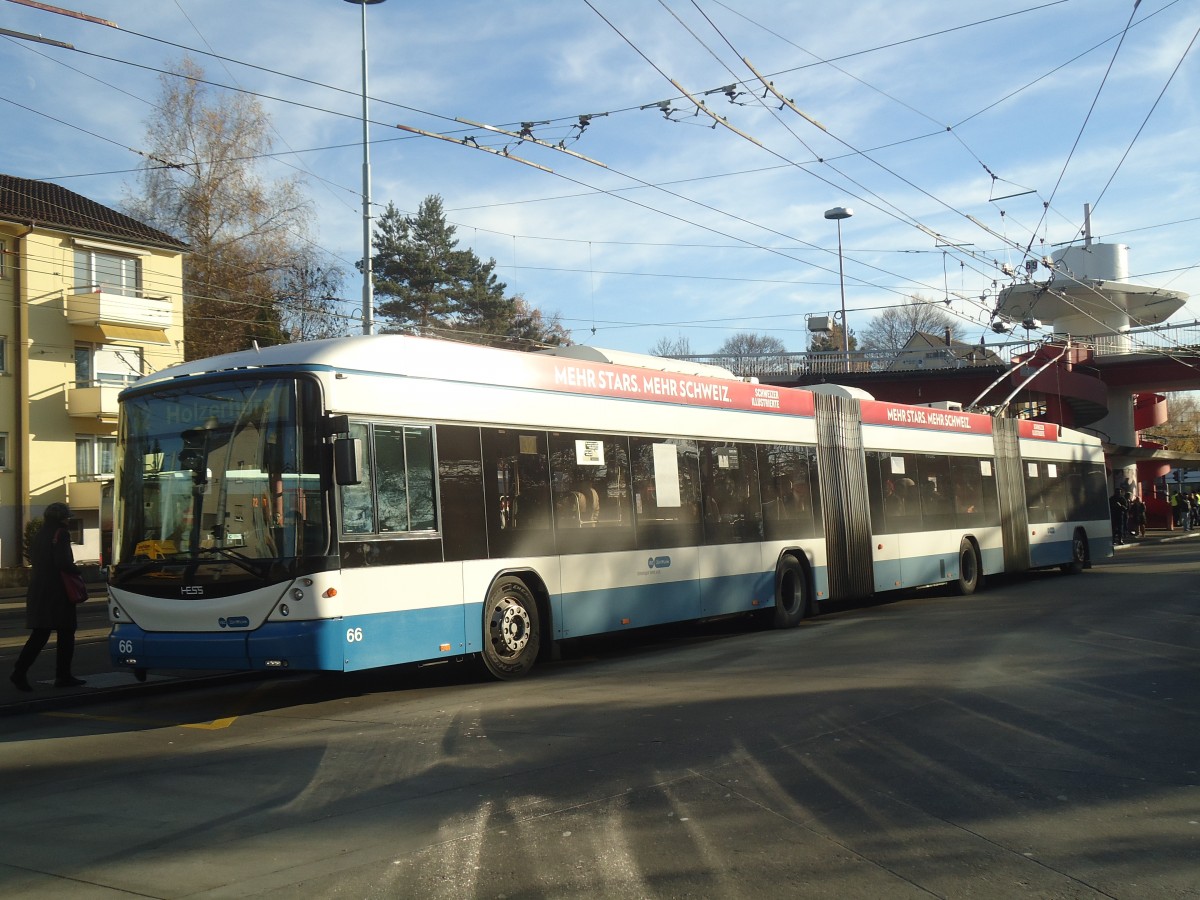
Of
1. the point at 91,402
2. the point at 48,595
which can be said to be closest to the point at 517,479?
the point at 48,595

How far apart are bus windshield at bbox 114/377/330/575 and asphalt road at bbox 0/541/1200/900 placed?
1.51m

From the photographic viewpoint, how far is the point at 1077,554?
90.1ft

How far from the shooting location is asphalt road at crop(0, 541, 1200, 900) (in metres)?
5.16

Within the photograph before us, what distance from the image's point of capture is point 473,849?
18.0ft

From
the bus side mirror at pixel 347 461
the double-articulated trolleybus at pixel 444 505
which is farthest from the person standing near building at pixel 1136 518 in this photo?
the bus side mirror at pixel 347 461

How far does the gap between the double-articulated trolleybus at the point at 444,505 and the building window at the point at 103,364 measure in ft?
97.8

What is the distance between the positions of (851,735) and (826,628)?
8.39m

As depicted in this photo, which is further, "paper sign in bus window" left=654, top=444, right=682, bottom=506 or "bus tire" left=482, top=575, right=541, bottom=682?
"paper sign in bus window" left=654, top=444, right=682, bottom=506

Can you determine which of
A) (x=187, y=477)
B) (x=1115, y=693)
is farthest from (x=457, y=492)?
(x=1115, y=693)

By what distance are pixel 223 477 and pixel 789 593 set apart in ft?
30.9

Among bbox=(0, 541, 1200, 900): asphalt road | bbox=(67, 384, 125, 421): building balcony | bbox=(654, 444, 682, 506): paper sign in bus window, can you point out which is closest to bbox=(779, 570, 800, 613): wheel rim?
bbox=(654, 444, 682, 506): paper sign in bus window

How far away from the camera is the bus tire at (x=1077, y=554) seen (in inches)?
1075

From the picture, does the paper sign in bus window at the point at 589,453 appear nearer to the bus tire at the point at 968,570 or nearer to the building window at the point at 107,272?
the bus tire at the point at 968,570

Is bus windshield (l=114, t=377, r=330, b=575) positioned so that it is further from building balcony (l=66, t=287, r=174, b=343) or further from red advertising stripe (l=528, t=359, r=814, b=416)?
building balcony (l=66, t=287, r=174, b=343)
